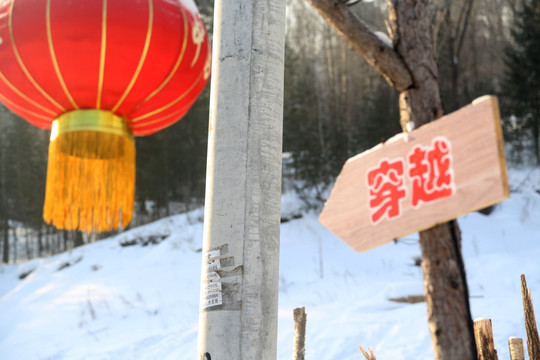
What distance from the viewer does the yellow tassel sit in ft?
Answer: 11.9

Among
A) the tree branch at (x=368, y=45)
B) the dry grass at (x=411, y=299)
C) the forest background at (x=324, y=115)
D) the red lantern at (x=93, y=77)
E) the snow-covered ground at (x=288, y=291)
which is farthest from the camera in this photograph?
the forest background at (x=324, y=115)

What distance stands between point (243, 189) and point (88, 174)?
7.40ft

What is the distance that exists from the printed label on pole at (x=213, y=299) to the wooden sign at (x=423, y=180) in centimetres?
46

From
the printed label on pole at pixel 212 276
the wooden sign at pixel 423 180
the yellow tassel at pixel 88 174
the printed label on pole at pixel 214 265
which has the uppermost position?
the yellow tassel at pixel 88 174

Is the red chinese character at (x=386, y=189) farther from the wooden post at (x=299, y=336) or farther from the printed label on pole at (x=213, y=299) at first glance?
the wooden post at (x=299, y=336)

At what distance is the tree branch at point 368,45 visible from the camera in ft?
12.9

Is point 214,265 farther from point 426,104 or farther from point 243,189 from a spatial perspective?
point 426,104

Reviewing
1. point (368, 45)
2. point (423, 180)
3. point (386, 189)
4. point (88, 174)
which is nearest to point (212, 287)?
point (386, 189)

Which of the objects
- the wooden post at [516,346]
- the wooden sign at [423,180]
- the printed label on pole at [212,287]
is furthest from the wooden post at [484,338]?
the printed label on pole at [212,287]

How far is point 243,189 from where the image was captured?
1770mm

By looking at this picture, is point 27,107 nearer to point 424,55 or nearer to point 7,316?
point 424,55

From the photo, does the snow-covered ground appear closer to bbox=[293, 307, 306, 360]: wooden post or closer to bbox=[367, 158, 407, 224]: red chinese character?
bbox=[293, 307, 306, 360]: wooden post

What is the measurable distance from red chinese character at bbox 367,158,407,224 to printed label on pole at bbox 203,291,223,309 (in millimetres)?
554

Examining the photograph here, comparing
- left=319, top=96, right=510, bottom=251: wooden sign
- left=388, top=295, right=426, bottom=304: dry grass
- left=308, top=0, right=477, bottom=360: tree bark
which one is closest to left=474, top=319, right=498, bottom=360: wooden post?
left=308, top=0, right=477, bottom=360: tree bark
